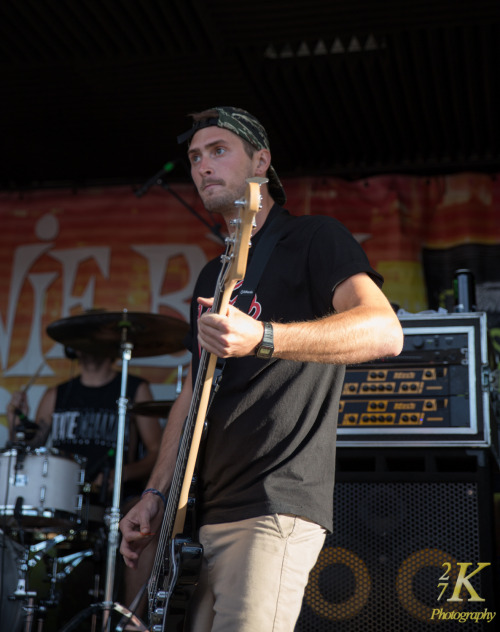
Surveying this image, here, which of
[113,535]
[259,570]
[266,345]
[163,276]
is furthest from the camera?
[163,276]

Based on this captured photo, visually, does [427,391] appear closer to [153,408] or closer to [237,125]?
[237,125]

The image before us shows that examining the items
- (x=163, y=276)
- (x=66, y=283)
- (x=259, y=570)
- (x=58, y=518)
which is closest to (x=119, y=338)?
(x=163, y=276)

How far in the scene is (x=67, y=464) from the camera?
4.27 meters

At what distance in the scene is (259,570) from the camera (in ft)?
6.11

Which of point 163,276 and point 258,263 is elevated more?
point 163,276

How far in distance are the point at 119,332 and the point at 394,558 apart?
229cm

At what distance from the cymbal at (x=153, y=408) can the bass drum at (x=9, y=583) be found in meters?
0.93

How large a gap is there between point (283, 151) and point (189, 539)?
387 cm

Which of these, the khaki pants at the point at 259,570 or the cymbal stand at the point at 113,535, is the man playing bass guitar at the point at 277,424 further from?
the cymbal stand at the point at 113,535

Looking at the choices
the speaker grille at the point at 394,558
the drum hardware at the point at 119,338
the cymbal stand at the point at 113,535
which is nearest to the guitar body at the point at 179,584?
the speaker grille at the point at 394,558

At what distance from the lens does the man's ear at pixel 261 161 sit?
2.49 m

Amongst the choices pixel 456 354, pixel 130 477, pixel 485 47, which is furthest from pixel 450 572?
pixel 485 47

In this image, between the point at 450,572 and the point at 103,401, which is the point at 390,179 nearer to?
the point at 103,401

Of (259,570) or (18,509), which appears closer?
(259,570)
